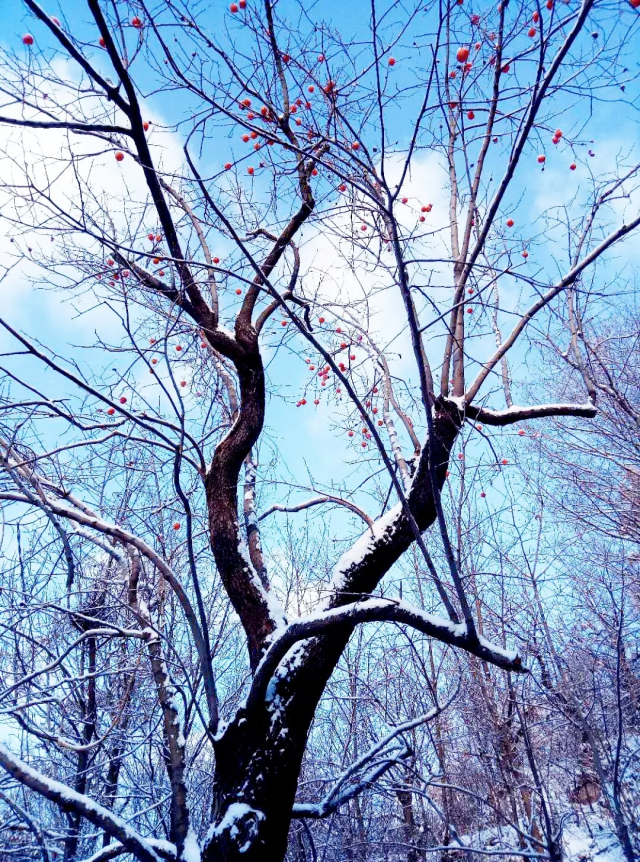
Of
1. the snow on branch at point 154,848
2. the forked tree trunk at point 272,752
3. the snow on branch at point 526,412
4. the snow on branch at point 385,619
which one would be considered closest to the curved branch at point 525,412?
the snow on branch at point 526,412

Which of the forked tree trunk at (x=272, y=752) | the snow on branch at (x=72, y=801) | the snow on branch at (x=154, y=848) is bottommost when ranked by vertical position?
the snow on branch at (x=154, y=848)

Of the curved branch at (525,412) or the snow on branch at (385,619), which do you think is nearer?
the snow on branch at (385,619)

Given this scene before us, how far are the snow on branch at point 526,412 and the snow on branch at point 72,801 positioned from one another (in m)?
2.61

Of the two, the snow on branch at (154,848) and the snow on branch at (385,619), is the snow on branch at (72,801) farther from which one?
the snow on branch at (385,619)

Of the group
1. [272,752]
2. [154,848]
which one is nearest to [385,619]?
[272,752]

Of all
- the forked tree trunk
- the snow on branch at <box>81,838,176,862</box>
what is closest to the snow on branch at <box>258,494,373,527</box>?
the forked tree trunk

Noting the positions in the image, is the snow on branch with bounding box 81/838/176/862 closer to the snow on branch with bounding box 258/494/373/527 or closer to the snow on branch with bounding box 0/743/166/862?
the snow on branch with bounding box 0/743/166/862

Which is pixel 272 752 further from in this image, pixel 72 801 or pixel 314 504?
pixel 314 504

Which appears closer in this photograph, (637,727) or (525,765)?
(637,727)

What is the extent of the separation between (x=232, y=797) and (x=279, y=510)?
7.07 feet

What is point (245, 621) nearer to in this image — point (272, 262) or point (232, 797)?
point (232, 797)

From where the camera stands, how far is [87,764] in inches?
198

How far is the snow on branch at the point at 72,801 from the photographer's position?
2225mm

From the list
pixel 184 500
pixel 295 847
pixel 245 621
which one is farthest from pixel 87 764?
Answer: pixel 184 500
